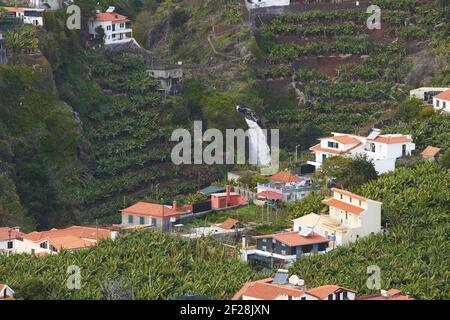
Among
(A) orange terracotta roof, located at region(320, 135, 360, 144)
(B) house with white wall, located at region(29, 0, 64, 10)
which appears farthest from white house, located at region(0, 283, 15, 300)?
(B) house with white wall, located at region(29, 0, 64, 10)

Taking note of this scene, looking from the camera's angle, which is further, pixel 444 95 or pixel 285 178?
pixel 444 95

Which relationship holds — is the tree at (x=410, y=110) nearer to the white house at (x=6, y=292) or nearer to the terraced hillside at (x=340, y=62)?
the terraced hillside at (x=340, y=62)

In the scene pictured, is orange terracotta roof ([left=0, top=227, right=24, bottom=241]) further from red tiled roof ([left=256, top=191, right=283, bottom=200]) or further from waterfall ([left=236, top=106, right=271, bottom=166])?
waterfall ([left=236, top=106, right=271, bottom=166])

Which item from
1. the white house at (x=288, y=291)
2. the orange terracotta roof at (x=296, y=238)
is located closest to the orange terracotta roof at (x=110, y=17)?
the orange terracotta roof at (x=296, y=238)

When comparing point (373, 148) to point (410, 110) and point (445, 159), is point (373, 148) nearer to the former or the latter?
point (445, 159)

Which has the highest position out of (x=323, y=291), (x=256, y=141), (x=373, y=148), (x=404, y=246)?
(x=373, y=148)

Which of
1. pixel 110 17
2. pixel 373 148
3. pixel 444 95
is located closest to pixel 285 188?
pixel 373 148

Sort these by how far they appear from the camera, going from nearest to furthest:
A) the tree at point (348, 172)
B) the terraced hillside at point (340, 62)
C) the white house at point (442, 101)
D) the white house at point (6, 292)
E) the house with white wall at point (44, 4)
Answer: the white house at point (6, 292), the tree at point (348, 172), the white house at point (442, 101), the house with white wall at point (44, 4), the terraced hillside at point (340, 62)
